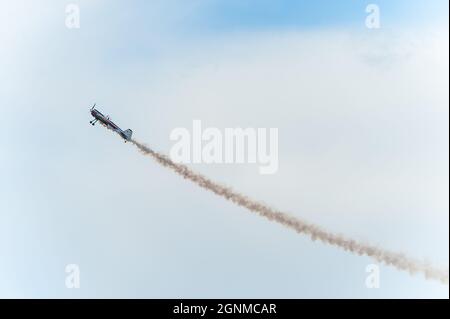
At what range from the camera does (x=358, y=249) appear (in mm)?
189250

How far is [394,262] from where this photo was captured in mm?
184750
